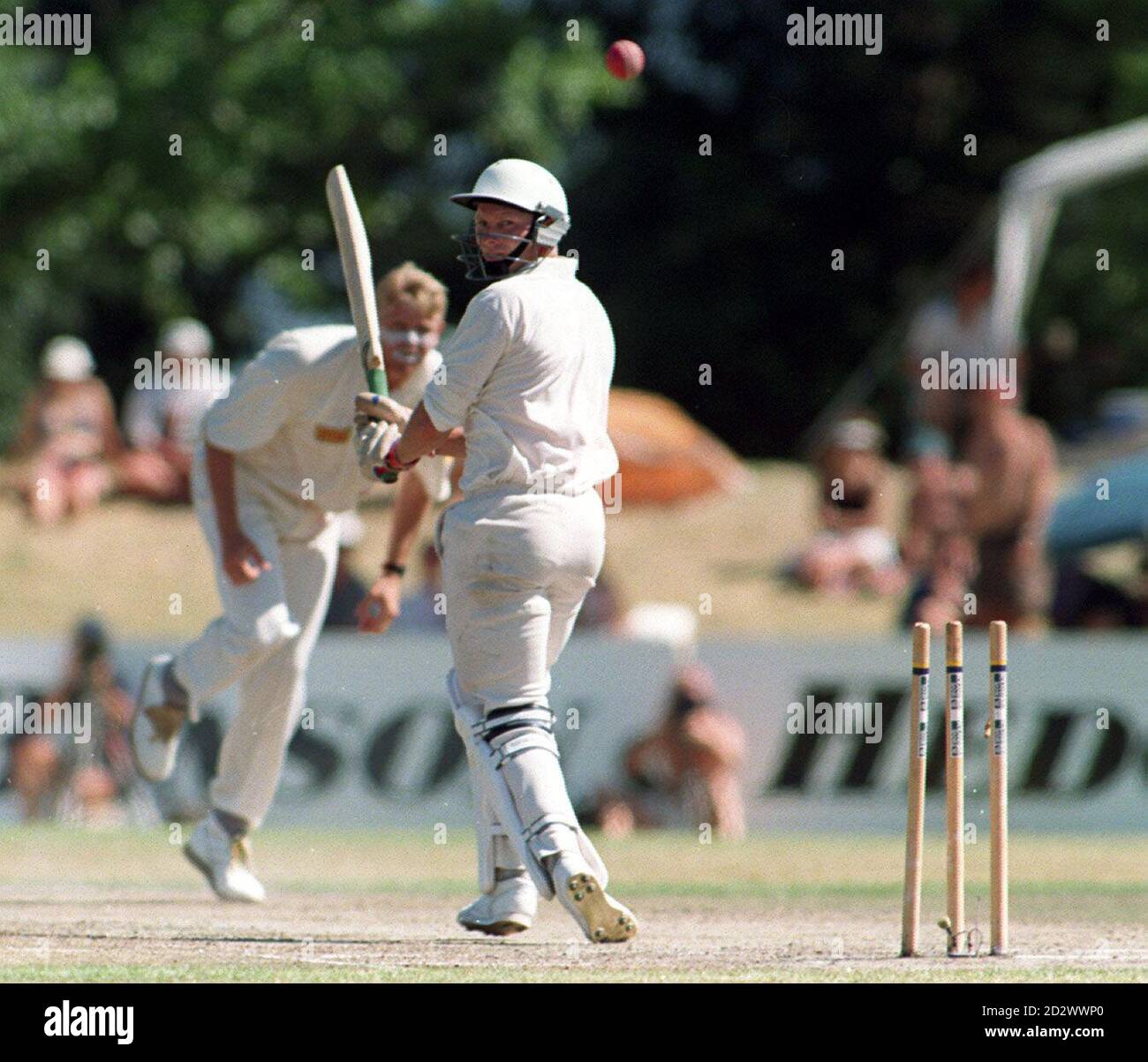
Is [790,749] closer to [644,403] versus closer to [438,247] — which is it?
[644,403]

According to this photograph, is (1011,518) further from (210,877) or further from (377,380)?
(377,380)

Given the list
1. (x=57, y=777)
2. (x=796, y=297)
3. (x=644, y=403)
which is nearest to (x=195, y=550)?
(x=644, y=403)

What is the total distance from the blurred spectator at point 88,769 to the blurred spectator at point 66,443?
3.94m

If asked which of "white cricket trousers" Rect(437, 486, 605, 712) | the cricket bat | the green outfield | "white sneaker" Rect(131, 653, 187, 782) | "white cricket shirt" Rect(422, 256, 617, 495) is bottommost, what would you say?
the green outfield

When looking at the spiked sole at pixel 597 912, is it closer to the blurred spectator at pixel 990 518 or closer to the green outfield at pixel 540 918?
the green outfield at pixel 540 918

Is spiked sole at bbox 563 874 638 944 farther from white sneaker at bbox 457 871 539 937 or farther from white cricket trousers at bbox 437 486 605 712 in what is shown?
white sneaker at bbox 457 871 539 937

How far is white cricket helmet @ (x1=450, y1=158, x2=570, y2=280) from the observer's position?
6395 mm

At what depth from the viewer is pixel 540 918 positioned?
7703 millimetres

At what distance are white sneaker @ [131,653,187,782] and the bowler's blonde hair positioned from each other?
5.17 feet

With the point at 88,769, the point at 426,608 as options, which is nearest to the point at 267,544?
the point at 88,769

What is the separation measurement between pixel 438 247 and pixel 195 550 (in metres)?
5.58

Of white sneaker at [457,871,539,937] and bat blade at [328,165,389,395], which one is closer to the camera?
white sneaker at [457,871,539,937]

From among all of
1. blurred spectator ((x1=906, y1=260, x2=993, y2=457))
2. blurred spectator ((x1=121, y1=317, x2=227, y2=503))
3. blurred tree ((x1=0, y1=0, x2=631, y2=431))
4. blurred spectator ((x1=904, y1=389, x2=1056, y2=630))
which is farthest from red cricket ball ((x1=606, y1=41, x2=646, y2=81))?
blurred tree ((x1=0, y1=0, x2=631, y2=431))

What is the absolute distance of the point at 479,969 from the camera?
19.4 feet
